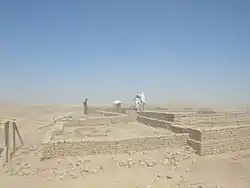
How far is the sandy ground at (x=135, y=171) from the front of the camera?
28.0 ft

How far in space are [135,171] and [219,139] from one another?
4.15 meters

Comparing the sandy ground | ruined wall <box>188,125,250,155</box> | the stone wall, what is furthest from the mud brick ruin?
the stone wall

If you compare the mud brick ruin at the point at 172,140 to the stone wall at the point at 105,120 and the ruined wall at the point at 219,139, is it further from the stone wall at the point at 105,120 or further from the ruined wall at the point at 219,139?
the stone wall at the point at 105,120

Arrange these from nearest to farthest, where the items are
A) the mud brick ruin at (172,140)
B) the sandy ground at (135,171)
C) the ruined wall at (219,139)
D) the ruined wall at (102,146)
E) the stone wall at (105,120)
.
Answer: the sandy ground at (135,171) < the ruined wall at (102,146) < the mud brick ruin at (172,140) < the ruined wall at (219,139) < the stone wall at (105,120)

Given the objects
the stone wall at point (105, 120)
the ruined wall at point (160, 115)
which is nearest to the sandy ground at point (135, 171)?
the ruined wall at point (160, 115)

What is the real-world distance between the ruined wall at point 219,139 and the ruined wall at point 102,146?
87 cm

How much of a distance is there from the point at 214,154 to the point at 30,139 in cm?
1007

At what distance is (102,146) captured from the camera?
10.8 m

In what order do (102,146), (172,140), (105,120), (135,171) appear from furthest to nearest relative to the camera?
(105,120) → (172,140) → (102,146) → (135,171)

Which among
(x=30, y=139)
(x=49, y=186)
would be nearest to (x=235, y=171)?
(x=49, y=186)

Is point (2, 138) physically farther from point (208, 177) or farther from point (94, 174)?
point (208, 177)

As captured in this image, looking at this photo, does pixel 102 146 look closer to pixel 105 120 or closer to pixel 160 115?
pixel 160 115

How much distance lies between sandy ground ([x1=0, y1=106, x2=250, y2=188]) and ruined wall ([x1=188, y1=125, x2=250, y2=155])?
1.13 feet

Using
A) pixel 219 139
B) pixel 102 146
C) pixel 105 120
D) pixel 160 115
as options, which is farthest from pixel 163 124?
pixel 102 146
